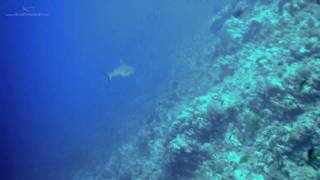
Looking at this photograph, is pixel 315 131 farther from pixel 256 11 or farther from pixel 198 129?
pixel 256 11

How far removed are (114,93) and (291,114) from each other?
1086 inches

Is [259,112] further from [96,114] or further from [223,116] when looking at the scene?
[96,114]

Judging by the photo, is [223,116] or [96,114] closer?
[223,116]

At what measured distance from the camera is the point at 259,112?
8.32 metres

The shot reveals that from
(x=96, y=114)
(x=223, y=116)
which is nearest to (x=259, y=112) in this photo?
(x=223, y=116)

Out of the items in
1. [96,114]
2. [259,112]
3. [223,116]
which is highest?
[96,114]

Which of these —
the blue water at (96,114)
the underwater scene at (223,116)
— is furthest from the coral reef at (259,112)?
the blue water at (96,114)

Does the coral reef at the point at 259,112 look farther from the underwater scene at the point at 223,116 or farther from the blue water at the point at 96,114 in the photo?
the blue water at the point at 96,114

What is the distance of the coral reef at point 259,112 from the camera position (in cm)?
691

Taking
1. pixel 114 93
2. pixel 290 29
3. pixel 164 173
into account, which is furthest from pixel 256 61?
pixel 114 93

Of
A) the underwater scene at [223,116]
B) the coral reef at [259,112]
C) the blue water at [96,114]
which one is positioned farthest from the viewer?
the blue water at [96,114]

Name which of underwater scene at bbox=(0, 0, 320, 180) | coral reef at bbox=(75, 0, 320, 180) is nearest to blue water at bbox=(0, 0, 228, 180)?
underwater scene at bbox=(0, 0, 320, 180)

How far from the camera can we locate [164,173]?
10719 millimetres

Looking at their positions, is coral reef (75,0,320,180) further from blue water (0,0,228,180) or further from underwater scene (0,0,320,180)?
blue water (0,0,228,180)
